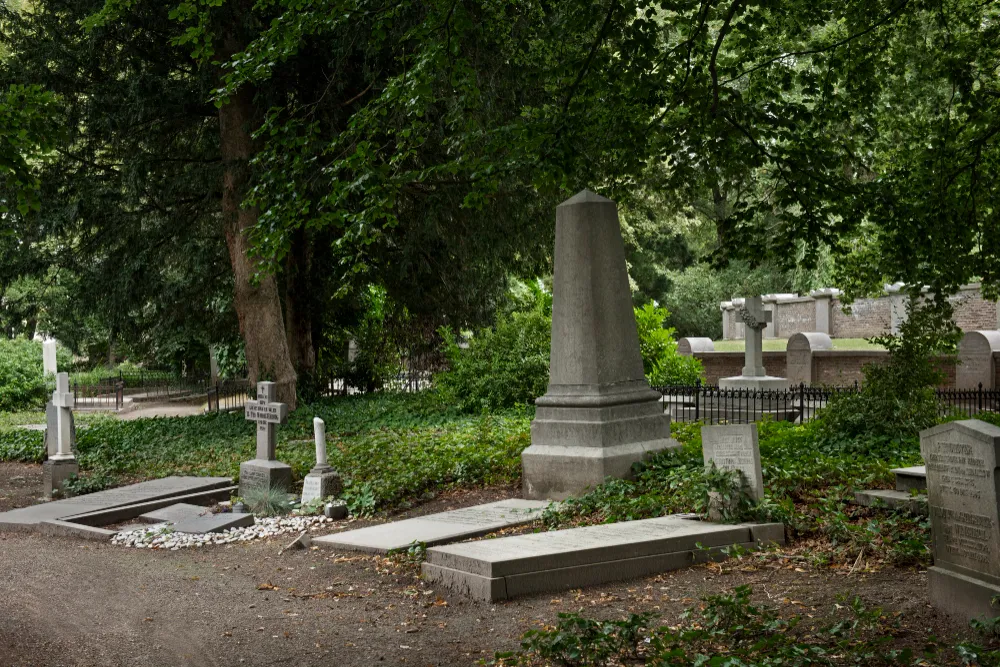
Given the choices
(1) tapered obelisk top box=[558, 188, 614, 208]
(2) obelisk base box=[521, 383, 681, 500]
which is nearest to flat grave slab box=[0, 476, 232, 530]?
(2) obelisk base box=[521, 383, 681, 500]

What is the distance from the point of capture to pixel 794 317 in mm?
32375

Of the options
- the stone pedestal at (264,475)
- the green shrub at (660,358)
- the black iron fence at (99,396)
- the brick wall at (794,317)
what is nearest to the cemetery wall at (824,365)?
the green shrub at (660,358)

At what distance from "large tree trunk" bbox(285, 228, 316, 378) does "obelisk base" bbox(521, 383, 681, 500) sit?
35.4 feet

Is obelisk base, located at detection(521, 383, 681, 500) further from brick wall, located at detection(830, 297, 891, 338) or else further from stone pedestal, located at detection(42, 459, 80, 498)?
brick wall, located at detection(830, 297, 891, 338)

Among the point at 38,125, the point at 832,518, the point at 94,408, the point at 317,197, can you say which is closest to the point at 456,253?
the point at 317,197

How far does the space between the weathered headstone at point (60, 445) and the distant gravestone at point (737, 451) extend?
8815 millimetres

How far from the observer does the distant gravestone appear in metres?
7.57

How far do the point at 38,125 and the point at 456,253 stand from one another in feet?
35.5

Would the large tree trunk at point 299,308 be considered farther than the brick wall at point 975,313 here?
No

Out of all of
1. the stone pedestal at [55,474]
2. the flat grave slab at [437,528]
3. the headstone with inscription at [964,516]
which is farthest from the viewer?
the stone pedestal at [55,474]

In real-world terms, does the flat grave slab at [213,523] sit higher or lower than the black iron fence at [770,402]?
lower

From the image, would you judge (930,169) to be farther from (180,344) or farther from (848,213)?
(180,344)

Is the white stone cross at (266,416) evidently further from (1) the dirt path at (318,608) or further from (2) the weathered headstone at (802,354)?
(2) the weathered headstone at (802,354)

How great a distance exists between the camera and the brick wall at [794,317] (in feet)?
102
